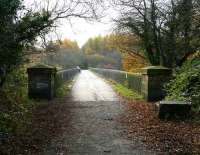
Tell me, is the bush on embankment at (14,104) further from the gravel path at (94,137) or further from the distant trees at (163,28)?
the distant trees at (163,28)

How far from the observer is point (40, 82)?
17797mm

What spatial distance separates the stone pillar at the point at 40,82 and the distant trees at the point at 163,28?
6.71 m

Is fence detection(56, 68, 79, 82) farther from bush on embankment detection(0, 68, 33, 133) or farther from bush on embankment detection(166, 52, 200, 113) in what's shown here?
bush on embankment detection(166, 52, 200, 113)

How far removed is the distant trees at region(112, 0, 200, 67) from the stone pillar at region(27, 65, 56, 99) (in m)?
6.71

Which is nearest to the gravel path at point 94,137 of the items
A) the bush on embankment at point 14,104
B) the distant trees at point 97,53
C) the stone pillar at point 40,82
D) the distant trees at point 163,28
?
the bush on embankment at point 14,104

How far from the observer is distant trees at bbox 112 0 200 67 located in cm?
2003

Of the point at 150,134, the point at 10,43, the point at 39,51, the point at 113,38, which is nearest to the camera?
the point at 150,134

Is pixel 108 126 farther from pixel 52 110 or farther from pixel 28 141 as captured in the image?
pixel 52 110

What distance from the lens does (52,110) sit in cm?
1448

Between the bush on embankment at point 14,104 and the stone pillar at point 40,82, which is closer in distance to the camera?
the bush on embankment at point 14,104

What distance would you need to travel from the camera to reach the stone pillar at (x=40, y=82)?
698 inches

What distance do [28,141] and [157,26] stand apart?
14.4 meters

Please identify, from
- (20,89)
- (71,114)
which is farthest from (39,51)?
(71,114)

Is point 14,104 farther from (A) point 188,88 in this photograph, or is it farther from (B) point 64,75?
(B) point 64,75
